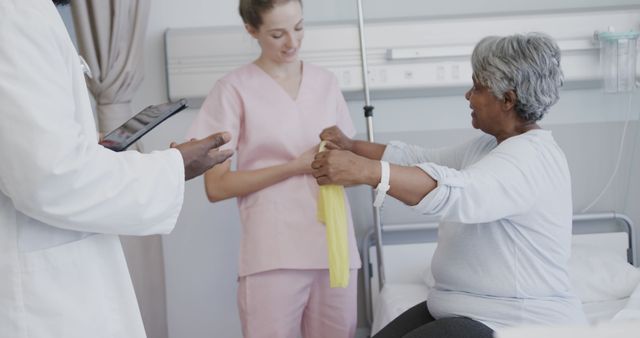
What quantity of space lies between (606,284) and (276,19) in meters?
1.49

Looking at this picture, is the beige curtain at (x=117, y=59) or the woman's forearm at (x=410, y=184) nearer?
the woman's forearm at (x=410, y=184)

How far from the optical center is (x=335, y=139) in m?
2.43

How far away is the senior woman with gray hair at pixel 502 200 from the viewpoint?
174cm

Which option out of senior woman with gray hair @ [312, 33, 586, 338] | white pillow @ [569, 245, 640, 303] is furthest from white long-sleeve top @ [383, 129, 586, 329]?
white pillow @ [569, 245, 640, 303]

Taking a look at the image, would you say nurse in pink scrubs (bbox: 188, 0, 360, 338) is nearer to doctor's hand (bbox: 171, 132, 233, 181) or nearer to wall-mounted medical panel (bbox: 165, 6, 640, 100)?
wall-mounted medical panel (bbox: 165, 6, 640, 100)

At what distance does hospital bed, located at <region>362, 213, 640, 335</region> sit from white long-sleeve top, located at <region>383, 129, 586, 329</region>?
883mm

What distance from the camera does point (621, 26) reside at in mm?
3234

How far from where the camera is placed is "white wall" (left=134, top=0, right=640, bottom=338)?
10.8 ft

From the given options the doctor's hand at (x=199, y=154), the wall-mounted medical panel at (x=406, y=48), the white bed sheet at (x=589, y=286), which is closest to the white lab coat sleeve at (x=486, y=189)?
the doctor's hand at (x=199, y=154)

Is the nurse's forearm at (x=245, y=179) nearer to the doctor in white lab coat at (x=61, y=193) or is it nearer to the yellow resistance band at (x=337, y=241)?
the yellow resistance band at (x=337, y=241)

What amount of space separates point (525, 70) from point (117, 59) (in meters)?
1.61

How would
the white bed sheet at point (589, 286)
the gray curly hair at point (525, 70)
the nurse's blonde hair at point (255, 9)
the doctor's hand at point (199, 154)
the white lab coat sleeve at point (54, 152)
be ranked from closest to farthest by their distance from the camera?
the white lab coat sleeve at point (54, 152) < the doctor's hand at point (199, 154) < the gray curly hair at point (525, 70) < the nurse's blonde hair at point (255, 9) < the white bed sheet at point (589, 286)

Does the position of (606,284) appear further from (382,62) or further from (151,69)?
(151,69)

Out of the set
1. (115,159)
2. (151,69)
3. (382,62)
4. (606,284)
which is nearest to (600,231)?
(606,284)
